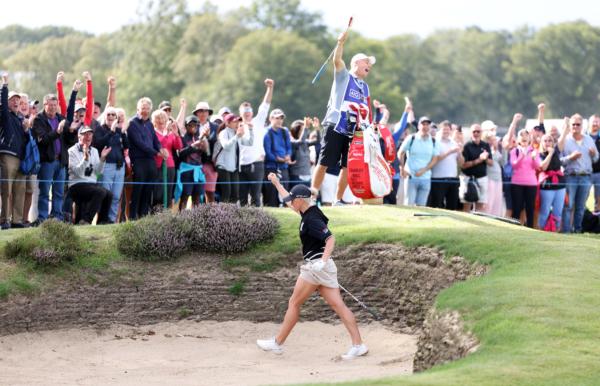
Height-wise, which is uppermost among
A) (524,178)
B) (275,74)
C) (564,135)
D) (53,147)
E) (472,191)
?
(275,74)

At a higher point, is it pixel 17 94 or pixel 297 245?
pixel 17 94

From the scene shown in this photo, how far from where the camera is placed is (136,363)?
1494 centimetres

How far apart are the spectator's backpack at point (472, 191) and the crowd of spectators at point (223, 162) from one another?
2 centimetres

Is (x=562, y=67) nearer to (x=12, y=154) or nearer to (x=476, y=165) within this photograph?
(x=476, y=165)

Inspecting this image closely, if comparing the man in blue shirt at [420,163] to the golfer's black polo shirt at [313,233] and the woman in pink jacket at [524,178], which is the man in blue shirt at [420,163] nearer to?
the woman in pink jacket at [524,178]

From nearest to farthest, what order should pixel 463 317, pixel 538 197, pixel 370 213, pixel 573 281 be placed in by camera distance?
pixel 463 317, pixel 573 281, pixel 370 213, pixel 538 197

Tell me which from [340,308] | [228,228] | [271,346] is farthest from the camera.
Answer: [228,228]

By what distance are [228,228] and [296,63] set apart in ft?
305

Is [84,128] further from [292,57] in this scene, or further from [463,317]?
[292,57]


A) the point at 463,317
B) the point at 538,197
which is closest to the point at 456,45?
the point at 538,197

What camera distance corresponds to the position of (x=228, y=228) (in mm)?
17359

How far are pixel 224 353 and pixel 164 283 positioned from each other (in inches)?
75.6

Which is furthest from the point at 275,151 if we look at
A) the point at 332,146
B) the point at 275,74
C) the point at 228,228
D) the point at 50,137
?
the point at 275,74

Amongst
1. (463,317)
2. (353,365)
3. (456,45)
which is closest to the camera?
(463,317)
